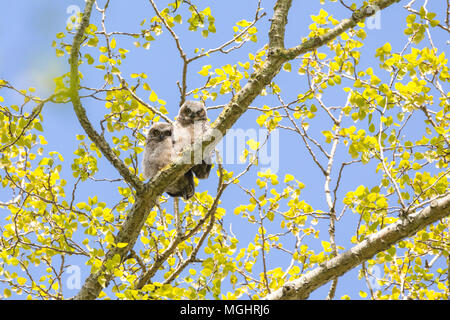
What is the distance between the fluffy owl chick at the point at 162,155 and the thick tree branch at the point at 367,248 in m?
Answer: 2.38

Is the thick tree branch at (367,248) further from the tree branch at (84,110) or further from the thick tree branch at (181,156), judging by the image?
the tree branch at (84,110)

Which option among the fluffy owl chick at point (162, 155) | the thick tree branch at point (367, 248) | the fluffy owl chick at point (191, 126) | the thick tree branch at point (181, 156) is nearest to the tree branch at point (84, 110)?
the thick tree branch at point (181, 156)

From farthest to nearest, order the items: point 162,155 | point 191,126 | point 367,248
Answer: point 191,126 < point 162,155 < point 367,248

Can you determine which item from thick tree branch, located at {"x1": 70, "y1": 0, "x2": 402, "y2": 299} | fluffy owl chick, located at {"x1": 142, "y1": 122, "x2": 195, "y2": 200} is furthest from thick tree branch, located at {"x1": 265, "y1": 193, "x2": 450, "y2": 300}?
fluffy owl chick, located at {"x1": 142, "y1": 122, "x2": 195, "y2": 200}

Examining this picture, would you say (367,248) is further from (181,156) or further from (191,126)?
(191,126)

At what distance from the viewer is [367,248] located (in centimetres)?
476

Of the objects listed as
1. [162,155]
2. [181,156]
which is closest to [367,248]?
[181,156]

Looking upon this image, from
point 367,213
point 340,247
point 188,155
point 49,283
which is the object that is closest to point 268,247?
point 340,247

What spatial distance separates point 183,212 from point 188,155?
88.5 inches

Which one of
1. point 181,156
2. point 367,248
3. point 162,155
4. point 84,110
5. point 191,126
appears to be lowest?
point 367,248

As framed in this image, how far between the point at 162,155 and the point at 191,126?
0.81m

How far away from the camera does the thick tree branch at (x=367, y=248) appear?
186 inches

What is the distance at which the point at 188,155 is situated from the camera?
4.88 m
